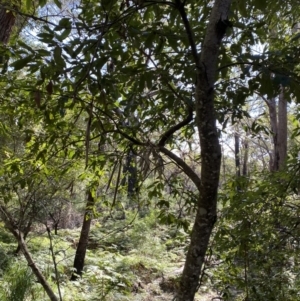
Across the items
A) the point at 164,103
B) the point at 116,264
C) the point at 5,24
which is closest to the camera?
the point at 164,103

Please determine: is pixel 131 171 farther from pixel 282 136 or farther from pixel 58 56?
pixel 282 136

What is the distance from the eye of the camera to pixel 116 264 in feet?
19.2

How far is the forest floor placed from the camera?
402cm

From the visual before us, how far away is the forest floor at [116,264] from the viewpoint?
402cm

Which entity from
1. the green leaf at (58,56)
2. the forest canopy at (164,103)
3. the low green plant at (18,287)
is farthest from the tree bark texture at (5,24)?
the green leaf at (58,56)

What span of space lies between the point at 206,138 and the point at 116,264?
5234 mm

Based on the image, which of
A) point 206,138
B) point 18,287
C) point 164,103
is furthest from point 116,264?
point 206,138

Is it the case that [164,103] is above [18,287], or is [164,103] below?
above

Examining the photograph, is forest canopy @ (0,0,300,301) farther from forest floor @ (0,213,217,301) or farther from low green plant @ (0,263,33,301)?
forest floor @ (0,213,217,301)

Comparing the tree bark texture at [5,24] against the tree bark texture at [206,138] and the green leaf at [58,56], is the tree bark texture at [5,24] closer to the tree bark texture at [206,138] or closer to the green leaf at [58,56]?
the green leaf at [58,56]

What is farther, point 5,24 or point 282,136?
point 282,136

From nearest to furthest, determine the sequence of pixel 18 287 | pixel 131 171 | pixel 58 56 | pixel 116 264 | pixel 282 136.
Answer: pixel 58 56 < pixel 131 171 < pixel 18 287 < pixel 116 264 < pixel 282 136

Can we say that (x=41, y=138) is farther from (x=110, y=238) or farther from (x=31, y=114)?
(x=110, y=238)

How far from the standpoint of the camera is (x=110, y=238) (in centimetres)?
852
